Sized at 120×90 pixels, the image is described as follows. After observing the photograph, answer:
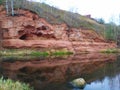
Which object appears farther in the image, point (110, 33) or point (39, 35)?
point (110, 33)

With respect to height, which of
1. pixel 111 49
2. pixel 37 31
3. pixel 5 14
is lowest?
pixel 111 49

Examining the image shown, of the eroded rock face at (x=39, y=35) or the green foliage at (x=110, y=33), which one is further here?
the green foliage at (x=110, y=33)

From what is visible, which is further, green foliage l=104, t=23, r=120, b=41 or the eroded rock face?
green foliage l=104, t=23, r=120, b=41

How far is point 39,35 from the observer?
58.9 metres

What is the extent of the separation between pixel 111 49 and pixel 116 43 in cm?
892

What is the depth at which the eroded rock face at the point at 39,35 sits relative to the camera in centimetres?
5269

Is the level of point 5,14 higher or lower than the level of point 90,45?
higher

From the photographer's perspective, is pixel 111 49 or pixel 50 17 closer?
pixel 50 17

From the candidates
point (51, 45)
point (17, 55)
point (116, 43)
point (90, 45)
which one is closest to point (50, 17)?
point (51, 45)

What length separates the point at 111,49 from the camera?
251ft

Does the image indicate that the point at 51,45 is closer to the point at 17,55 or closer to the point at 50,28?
the point at 50,28

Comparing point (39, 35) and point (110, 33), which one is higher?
point (110, 33)

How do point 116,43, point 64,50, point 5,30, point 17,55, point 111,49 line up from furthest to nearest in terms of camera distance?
point 116,43 < point 111,49 < point 64,50 < point 5,30 < point 17,55

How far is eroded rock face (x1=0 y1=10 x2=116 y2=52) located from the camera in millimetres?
52688
